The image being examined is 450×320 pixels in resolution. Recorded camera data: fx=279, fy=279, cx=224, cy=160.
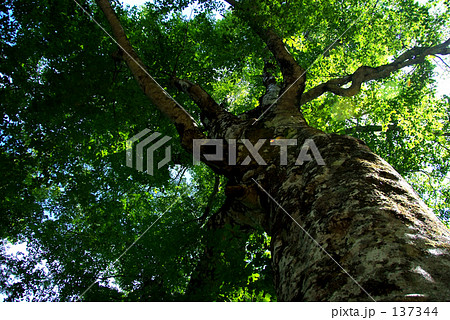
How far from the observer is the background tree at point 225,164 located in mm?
1779

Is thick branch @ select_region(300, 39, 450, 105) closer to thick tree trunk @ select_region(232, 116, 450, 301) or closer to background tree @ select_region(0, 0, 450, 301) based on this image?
background tree @ select_region(0, 0, 450, 301)

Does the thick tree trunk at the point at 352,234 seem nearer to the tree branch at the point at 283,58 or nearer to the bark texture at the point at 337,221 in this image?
→ the bark texture at the point at 337,221

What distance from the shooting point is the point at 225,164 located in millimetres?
3367

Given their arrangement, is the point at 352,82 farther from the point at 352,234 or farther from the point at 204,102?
the point at 352,234

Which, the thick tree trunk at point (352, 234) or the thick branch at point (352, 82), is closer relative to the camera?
the thick tree trunk at point (352, 234)

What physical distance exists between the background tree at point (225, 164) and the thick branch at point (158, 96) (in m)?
0.03

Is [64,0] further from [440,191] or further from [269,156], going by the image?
[440,191]

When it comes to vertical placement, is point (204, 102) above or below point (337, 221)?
above

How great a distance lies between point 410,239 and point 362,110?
33.6ft

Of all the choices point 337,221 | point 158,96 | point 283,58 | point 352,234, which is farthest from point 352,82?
point 352,234

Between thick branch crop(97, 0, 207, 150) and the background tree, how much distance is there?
31mm

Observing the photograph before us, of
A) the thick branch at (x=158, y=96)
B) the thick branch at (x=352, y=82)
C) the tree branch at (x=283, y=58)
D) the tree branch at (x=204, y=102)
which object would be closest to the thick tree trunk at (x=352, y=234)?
the thick branch at (x=158, y=96)

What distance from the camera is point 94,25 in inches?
285

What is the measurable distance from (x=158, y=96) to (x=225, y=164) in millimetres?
1851
